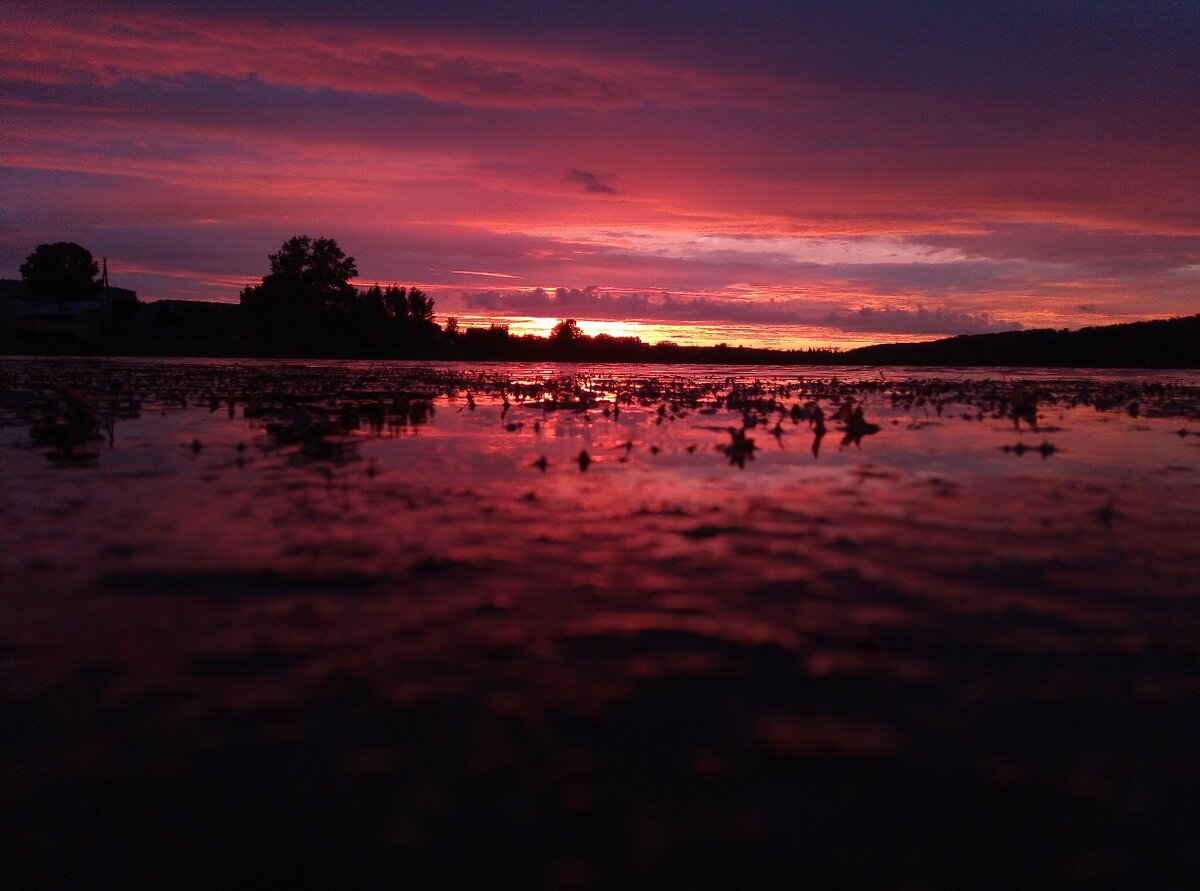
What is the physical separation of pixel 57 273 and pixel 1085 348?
10085 centimetres

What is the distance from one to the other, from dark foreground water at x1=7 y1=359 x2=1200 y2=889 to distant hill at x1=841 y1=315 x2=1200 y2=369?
58144 mm

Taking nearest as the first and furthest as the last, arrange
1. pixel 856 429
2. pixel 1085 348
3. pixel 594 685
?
pixel 594 685 → pixel 856 429 → pixel 1085 348

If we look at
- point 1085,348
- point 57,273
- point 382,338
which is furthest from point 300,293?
point 1085,348

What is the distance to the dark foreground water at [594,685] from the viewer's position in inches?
90.6

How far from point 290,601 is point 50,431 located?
8.97 meters

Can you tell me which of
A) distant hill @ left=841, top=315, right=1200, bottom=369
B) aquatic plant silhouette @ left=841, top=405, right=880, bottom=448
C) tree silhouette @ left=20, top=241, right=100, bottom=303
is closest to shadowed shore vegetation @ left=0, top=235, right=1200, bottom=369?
distant hill @ left=841, top=315, right=1200, bottom=369

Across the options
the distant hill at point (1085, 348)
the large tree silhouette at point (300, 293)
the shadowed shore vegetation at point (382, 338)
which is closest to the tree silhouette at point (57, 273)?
the shadowed shore vegetation at point (382, 338)

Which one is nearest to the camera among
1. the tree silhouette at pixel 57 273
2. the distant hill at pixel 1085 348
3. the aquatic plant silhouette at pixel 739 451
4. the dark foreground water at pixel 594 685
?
the dark foreground water at pixel 594 685

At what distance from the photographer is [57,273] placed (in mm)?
88625

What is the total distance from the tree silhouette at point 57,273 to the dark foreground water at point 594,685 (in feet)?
328

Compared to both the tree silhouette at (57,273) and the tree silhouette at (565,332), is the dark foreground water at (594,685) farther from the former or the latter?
the tree silhouette at (57,273)

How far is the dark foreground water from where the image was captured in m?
2.30

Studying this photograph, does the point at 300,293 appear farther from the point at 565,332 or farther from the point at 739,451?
the point at 739,451

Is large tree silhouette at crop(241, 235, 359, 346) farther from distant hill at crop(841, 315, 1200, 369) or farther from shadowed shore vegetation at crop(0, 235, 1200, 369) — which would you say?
distant hill at crop(841, 315, 1200, 369)
